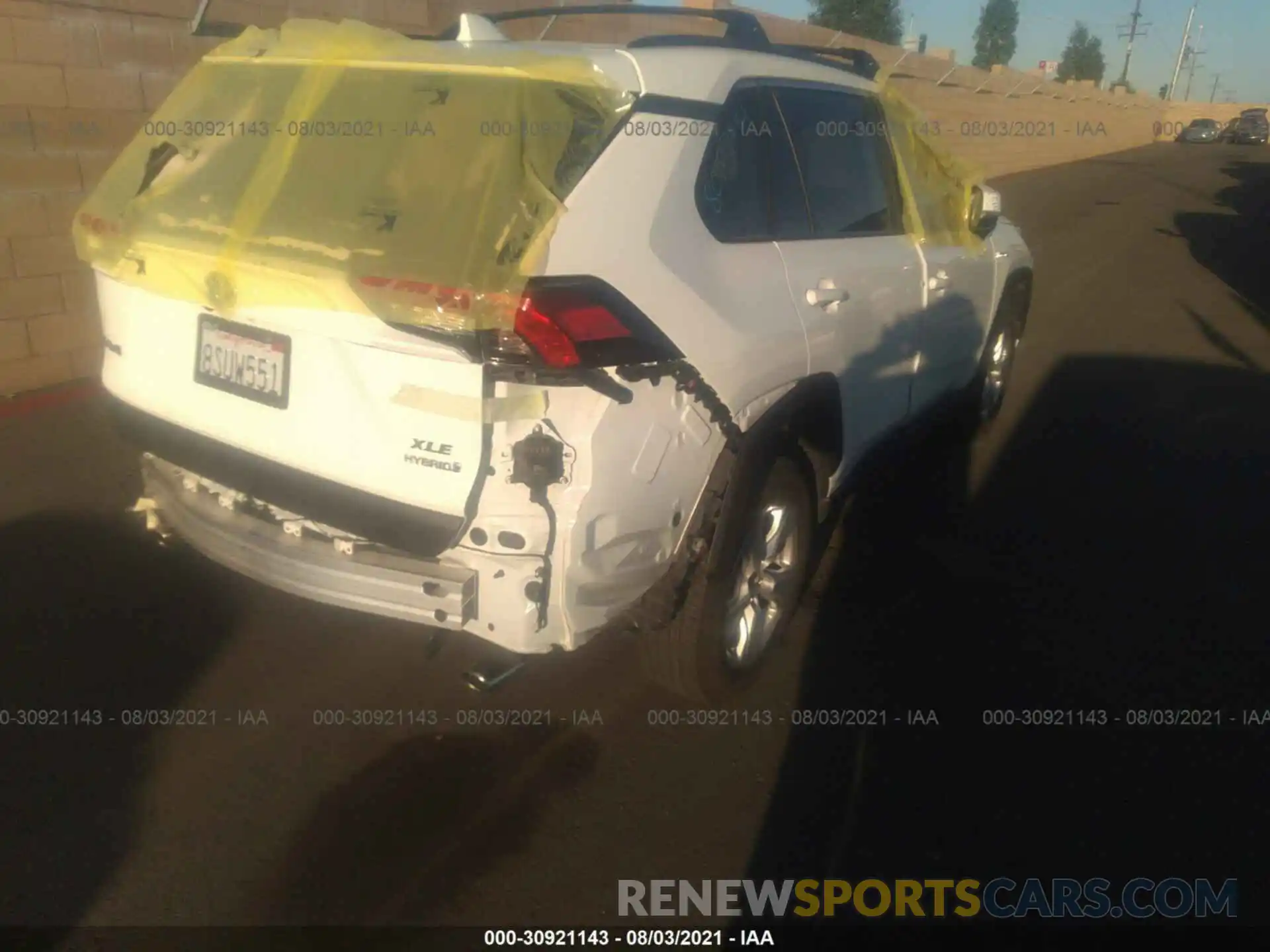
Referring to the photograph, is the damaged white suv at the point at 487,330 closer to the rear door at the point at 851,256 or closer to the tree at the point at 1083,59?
the rear door at the point at 851,256

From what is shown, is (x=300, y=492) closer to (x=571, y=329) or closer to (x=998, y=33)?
(x=571, y=329)

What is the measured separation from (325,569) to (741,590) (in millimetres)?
1296

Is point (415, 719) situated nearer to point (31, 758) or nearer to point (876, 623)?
point (31, 758)

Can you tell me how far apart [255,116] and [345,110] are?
36cm

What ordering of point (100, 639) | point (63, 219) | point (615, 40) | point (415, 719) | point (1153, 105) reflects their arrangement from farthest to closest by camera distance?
point (1153, 105)
point (615, 40)
point (63, 219)
point (100, 639)
point (415, 719)

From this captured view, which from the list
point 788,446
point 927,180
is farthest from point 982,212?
point 788,446

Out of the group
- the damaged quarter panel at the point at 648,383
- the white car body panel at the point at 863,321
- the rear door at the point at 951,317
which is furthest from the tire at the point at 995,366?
the damaged quarter panel at the point at 648,383

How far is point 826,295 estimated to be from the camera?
3295 millimetres

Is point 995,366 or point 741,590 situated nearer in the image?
point 741,590

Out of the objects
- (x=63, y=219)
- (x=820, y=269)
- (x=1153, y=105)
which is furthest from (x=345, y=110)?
A: (x=1153, y=105)

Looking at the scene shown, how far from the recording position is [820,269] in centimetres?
332

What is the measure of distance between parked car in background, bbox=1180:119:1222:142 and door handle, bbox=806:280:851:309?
68.2 metres

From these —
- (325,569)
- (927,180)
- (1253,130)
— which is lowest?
(1253,130)

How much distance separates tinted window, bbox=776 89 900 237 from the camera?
3469 mm
